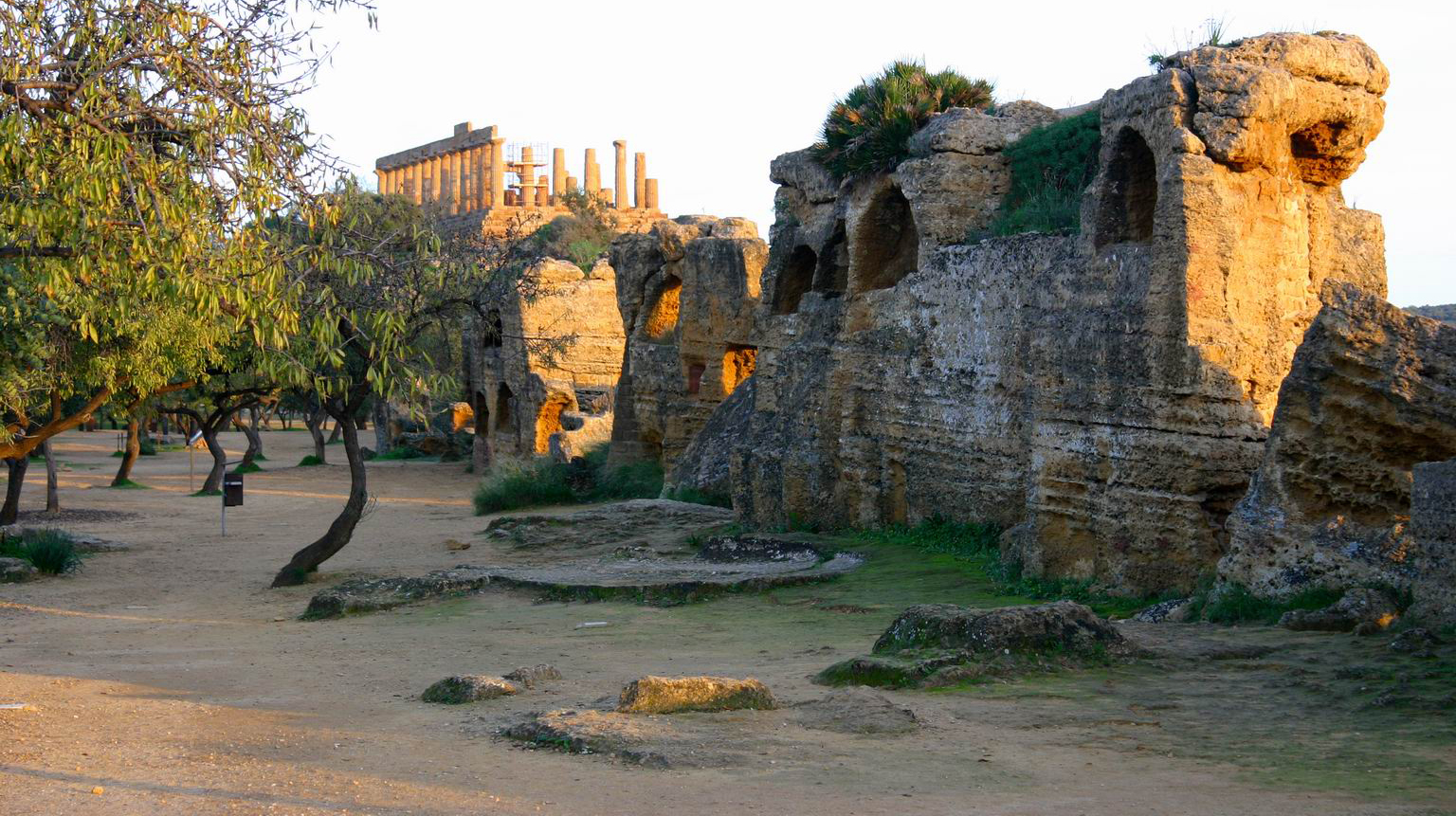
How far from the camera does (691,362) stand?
2283 centimetres

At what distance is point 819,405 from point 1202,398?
6.47 m

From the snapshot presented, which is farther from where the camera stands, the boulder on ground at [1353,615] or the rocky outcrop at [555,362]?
the rocky outcrop at [555,362]

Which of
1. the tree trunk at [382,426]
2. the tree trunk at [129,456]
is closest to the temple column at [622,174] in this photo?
the tree trunk at [382,426]

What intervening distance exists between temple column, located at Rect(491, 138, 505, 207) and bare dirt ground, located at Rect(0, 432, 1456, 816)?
61.1m

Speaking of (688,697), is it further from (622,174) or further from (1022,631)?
(622,174)

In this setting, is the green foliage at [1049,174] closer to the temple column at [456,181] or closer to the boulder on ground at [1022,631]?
the boulder on ground at [1022,631]

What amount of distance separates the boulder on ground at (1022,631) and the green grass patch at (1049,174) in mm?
5371

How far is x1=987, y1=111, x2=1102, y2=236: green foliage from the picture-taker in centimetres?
1270

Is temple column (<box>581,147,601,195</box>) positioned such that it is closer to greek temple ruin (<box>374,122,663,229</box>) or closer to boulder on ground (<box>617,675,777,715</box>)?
greek temple ruin (<box>374,122,663,229</box>)

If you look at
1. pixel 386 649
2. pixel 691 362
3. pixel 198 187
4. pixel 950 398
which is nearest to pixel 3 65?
pixel 198 187

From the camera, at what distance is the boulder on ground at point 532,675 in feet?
26.4

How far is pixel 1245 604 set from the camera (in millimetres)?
8602

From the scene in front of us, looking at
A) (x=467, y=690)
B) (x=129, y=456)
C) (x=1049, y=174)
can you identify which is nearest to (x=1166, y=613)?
(x=467, y=690)

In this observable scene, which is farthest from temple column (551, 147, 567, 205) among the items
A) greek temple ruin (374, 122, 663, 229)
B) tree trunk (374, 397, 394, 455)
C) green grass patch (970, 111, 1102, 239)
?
green grass patch (970, 111, 1102, 239)
